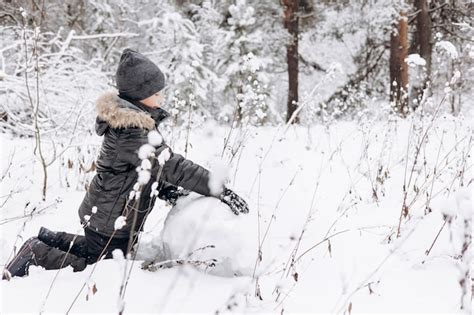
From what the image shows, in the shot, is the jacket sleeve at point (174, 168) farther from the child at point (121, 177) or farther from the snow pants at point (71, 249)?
the snow pants at point (71, 249)

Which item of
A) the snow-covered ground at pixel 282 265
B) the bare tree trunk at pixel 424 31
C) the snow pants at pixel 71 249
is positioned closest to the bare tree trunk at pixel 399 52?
the bare tree trunk at pixel 424 31

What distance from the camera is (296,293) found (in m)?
2.18

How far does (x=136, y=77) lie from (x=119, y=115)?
31cm

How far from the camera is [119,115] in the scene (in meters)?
2.58

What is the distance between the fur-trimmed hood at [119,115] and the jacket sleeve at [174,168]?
0.06m

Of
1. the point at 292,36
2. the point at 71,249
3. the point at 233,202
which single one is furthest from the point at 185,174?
the point at 292,36

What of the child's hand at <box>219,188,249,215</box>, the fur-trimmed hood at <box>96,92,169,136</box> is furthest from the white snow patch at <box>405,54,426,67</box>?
the fur-trimmed hood at <box>96,92,169,136</box>

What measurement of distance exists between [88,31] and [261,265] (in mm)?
13647

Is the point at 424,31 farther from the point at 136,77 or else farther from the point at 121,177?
the point at 121,177

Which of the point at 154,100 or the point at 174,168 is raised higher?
the point at 154,100

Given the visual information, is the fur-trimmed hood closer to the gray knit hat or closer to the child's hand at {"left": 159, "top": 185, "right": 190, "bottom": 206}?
the gray knit hat

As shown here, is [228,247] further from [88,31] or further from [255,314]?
[88,31]

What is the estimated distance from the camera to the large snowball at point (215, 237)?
7.89 feet

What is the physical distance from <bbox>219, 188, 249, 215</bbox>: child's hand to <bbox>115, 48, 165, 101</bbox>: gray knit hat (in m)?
0.78
